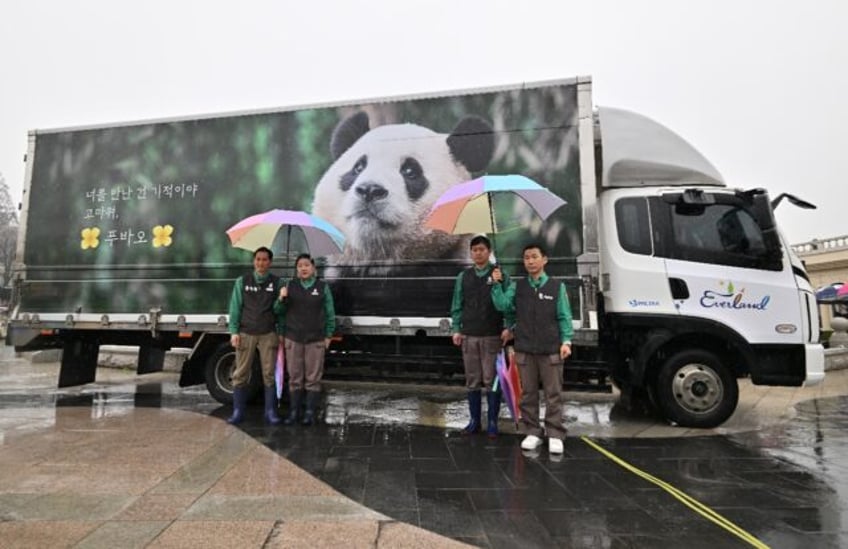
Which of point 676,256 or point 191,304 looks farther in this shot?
point 191,304

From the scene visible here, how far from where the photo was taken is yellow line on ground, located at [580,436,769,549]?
293 cm

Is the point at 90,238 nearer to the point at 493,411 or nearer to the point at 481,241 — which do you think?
the point at 481,241

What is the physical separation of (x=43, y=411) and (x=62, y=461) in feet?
→ 9.18

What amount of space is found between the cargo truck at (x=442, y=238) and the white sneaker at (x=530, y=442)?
924 mm

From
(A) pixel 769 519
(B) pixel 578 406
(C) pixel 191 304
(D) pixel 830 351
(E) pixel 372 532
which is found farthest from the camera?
(D) pixel 830 351

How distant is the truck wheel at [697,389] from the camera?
17.5 feet

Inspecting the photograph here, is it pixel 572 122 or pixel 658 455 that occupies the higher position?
pixel 572 122

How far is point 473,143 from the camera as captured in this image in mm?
5402

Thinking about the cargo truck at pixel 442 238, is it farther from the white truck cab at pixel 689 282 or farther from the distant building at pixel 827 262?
the distant building at pixel 827 262

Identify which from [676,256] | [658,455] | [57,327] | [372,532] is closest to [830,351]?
[676,256]

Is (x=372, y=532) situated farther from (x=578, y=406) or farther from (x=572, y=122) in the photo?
(x=578, y=406)

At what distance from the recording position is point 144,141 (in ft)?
20.7

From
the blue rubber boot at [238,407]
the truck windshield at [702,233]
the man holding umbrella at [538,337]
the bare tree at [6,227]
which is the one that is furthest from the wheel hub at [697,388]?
the bare tree at [6,227]

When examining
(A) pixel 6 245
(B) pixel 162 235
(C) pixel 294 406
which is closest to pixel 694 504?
(C) pixel 294 406
